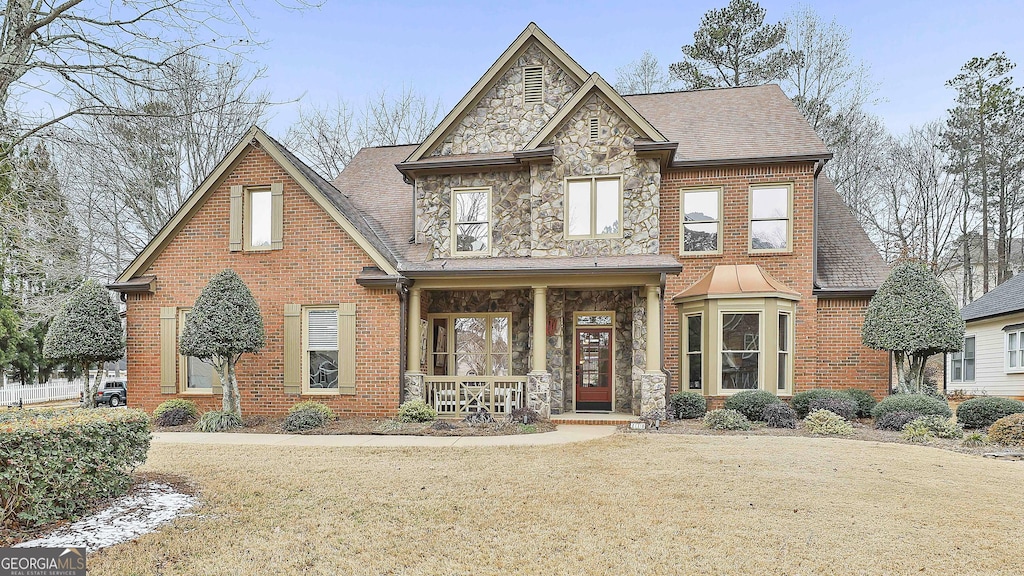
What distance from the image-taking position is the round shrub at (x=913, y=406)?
445 inches

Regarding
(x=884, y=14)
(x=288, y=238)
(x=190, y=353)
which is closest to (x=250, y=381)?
(x=190, y=353)

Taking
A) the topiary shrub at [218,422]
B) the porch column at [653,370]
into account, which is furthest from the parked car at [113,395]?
the porch column at [653,370]

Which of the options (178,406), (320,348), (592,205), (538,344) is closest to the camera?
(178,406)

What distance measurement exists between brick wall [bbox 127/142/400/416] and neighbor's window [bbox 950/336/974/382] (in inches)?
793

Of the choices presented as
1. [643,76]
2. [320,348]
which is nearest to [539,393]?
[320,348]

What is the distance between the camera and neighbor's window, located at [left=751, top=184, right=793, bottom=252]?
13930 mm

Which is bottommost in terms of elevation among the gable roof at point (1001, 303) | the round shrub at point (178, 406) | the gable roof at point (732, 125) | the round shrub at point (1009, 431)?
the round shrub at point (178, 406)

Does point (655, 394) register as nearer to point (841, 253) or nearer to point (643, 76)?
point (841, 253)

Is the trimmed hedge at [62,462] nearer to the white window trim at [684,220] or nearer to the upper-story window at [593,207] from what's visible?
the upper-story window at [593,207]

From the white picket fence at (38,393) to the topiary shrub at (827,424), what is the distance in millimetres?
20899

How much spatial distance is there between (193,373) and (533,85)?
10.1 m

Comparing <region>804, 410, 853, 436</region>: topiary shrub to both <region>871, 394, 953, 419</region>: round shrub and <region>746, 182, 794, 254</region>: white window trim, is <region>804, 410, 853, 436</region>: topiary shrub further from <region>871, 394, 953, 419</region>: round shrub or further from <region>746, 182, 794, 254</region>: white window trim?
<region>746, 182, 794, 254</region>: white window trim

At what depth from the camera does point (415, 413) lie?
40.3 ft

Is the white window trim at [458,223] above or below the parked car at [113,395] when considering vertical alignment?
above
